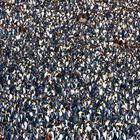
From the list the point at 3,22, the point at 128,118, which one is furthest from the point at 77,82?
the point at 3,22

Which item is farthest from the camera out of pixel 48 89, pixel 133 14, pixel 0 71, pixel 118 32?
pixel 133 14

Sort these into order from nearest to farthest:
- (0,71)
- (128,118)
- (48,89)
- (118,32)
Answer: (128,118) < (48,89) < (0,71) < (118,32)

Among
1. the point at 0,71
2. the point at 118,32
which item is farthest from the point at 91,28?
the point at 0,71

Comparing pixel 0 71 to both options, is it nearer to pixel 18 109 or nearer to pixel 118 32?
pixel 18 109

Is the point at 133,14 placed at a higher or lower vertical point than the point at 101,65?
higher

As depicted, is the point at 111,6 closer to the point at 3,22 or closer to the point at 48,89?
the point at 3,22

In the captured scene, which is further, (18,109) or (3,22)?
(3,22)
